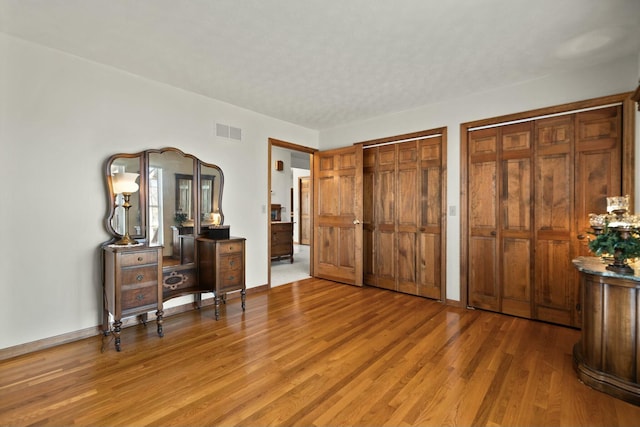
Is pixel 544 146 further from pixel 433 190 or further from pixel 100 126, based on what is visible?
pixel 100 126

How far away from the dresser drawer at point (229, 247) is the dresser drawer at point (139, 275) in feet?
2.37

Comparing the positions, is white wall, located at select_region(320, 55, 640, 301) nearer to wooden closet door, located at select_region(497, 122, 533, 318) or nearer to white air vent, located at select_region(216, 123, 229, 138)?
wooden closet door, located at select_region(497, 122, 533, 318)

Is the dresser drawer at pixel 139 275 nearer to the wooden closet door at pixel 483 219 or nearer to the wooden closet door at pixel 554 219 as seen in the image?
the wooden closet door at pixel 483 219

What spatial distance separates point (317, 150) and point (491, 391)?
4341 millimetres

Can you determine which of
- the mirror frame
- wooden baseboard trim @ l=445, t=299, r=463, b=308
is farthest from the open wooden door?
the mirror frame

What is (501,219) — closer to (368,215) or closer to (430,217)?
(430,217)

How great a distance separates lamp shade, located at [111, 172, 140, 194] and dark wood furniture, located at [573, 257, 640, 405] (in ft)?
12.7

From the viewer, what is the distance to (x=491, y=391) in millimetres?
2000

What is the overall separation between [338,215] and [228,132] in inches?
85.6

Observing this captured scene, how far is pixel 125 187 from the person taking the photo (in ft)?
9.56

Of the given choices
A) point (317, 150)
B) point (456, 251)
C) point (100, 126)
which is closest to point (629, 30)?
point (456, 251)

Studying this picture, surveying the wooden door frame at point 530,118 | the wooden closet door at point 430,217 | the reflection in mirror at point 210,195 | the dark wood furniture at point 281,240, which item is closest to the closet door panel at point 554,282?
the wooden door frame at point 530,118

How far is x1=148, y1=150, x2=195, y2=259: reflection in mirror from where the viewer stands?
329cm

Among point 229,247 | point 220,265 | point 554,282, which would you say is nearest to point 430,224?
point 554,282
